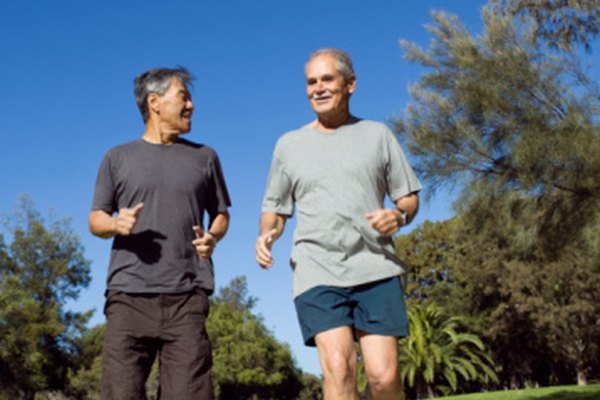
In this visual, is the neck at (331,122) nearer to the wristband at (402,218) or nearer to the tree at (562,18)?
the wristband at (402,218)

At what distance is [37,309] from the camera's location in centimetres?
3472

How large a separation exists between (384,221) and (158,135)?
59.1 inches

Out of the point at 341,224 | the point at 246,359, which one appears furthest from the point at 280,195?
the point at 246,359

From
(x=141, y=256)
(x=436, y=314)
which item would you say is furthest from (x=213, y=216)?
(x=436, y=314)

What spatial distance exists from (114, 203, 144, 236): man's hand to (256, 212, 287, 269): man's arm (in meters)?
0.63

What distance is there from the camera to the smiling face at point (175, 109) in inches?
161

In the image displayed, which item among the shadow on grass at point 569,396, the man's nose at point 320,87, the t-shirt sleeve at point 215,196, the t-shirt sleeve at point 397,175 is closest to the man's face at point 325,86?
the man's nose at point 320,87

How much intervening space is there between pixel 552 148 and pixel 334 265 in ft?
28.8

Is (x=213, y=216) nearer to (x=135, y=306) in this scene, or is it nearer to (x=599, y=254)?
(x=135, y=306)

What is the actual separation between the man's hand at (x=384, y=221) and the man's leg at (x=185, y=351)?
99cm

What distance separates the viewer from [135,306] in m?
3.68

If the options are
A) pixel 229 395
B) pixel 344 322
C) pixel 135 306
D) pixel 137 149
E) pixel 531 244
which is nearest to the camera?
pixel 344 322

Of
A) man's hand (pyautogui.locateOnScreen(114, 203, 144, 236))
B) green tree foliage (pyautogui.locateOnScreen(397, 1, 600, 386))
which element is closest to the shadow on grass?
green tree foliage (pyautogui.locateOnScreen(397, 1, 600, 386))

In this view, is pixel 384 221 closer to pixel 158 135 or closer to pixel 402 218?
pixel 402 218
